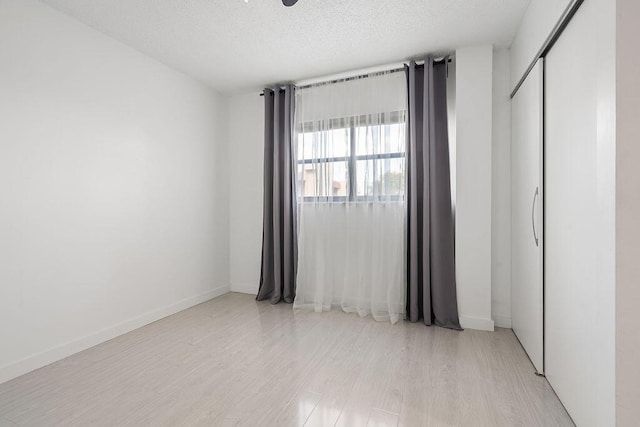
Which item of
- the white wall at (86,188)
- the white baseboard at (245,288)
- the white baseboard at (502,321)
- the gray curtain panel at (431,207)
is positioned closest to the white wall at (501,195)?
the white baseboard at (502,321)

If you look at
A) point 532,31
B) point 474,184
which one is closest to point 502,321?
point 474,184

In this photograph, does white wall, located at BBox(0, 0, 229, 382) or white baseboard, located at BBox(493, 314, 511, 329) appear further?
white baseboard, located at BBox(493, 314, 511, 329)

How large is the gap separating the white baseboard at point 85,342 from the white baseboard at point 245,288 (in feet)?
1.96

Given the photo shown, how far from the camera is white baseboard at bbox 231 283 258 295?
3.97 meters

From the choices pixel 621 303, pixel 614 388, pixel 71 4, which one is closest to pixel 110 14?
pixel 71 4

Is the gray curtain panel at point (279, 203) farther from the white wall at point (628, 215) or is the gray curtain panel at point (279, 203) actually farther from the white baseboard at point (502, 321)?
the white wall at point (628, 215)

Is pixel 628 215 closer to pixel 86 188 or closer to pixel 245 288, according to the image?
pixel 86 188

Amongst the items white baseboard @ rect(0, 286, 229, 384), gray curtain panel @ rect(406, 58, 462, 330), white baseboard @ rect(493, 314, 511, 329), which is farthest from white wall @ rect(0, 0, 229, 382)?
white baseboard @ rect(493, 314, 511, 329)

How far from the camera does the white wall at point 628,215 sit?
1.06 meters

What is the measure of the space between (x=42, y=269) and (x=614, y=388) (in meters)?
3.34

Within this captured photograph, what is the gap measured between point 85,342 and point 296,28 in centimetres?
317

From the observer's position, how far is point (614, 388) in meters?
1.08

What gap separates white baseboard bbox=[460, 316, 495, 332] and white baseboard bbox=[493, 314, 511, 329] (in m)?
0.11

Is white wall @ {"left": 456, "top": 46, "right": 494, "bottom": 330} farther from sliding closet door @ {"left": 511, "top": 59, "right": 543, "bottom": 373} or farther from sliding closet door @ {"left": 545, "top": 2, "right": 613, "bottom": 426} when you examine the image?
sliding closet door @ {"left": 545, "top": 2, "right": 613, "bottom": 426}
